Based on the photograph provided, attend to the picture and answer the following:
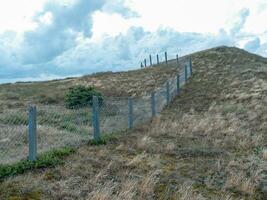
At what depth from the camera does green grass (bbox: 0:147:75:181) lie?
8267 mm

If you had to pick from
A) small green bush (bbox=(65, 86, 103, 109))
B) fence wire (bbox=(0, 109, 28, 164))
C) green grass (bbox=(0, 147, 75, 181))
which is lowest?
green grass (bbox=(0, 147, 75, 181))

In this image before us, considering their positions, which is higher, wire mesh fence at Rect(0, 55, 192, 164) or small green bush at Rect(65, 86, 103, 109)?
small green bush at Rect(65, 86, 103, 109)

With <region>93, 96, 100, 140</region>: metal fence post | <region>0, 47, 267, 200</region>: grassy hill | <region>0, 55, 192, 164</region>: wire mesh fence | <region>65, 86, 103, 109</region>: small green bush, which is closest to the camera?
<region>0, 47, 267, 200</region>: grassy hill

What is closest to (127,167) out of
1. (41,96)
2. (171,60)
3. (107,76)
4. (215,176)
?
(215,176)

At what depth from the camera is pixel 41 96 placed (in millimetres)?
33250

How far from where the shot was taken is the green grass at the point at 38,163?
827cm

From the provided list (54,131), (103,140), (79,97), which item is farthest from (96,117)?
(79,97)

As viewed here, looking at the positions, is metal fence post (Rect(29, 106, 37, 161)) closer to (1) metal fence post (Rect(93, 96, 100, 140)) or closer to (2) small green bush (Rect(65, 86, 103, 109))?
(1) metal fence post (Rect(93, 96, 100, 140))

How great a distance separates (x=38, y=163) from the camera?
895 cm

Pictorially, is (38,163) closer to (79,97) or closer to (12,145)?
(12,145)

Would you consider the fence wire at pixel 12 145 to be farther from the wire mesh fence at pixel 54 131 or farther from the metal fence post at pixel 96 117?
the metal fence post at pixel 96 117

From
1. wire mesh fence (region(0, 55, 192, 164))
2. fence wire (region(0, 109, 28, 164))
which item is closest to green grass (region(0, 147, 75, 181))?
wire mesh fence (region(0, 55, 192, 164))

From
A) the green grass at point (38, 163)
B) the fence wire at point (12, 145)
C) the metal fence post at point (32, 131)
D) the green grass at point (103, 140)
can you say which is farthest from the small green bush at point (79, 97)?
the metal fence post at point (32, 131)

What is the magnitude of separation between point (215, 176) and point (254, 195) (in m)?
1.10
